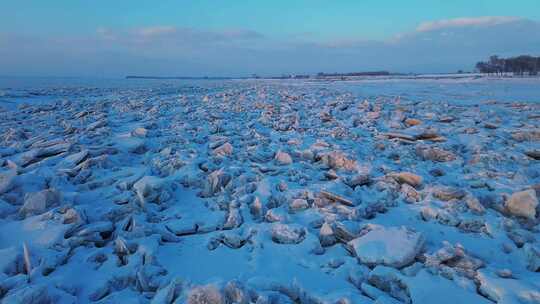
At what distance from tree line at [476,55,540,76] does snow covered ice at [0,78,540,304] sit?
228 feet

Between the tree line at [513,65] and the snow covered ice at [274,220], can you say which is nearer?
the snow covered ice at [274,220]

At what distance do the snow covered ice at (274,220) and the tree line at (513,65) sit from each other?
6947 centimetres

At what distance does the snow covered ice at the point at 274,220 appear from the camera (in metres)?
2.61

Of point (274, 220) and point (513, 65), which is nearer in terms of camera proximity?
point (274, 220)

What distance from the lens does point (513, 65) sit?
212 feet

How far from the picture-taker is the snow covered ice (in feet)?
8.57

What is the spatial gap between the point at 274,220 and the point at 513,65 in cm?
7637

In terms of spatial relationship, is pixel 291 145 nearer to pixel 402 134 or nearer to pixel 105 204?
pixel 402 134

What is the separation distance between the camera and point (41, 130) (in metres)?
8.20

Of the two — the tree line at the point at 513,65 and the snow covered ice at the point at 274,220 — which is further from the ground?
the tree line at the point at 513,65

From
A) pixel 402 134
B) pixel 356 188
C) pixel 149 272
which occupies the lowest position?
pixel 149 272

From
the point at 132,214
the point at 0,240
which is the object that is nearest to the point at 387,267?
the point at 132,214

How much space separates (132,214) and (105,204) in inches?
21.3

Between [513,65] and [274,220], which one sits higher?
[513,65]
